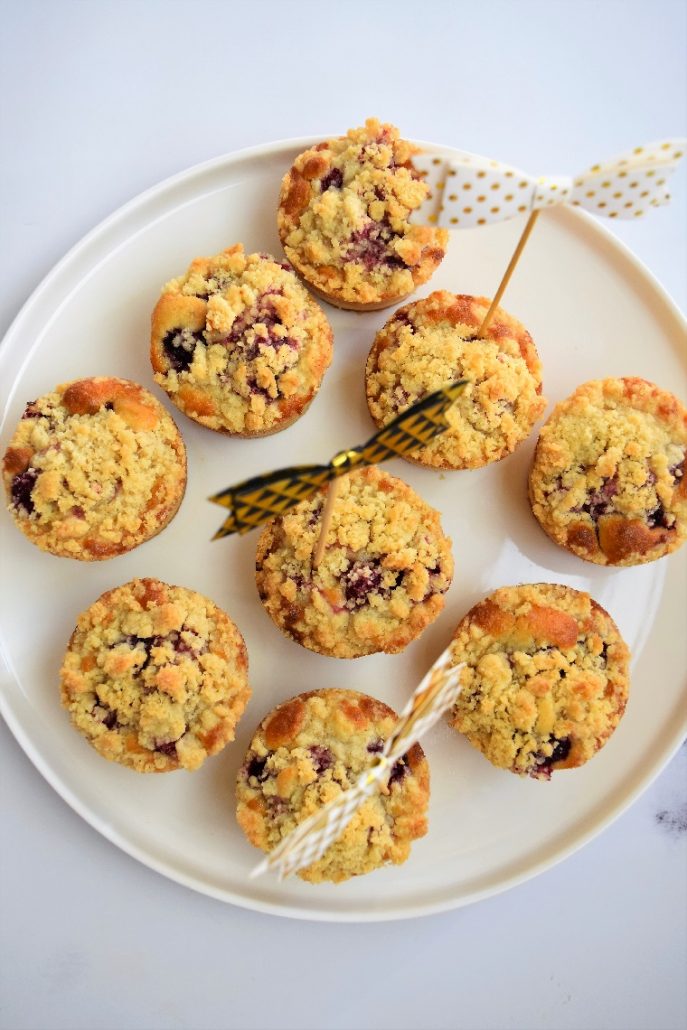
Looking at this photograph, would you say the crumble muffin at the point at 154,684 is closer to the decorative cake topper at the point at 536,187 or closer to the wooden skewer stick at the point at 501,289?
the wooden skewer stick at the point at 501,289

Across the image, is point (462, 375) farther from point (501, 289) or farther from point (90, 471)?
point (90, 471)

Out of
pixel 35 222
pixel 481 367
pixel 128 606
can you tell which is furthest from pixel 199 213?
pixel 128 606

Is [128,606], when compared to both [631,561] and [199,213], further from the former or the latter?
[631,561]

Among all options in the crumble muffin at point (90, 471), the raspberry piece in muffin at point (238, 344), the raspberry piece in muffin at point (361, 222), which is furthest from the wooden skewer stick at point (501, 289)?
the crumble muffin at point (90, 471)

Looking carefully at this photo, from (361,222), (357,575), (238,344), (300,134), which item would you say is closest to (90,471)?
(238,344)

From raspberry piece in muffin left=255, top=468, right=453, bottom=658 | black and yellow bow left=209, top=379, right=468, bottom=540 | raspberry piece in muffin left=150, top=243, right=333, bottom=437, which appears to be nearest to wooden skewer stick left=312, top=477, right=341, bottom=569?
raspberry piece in muffin left=255, top=468, right=453, bottom=658
